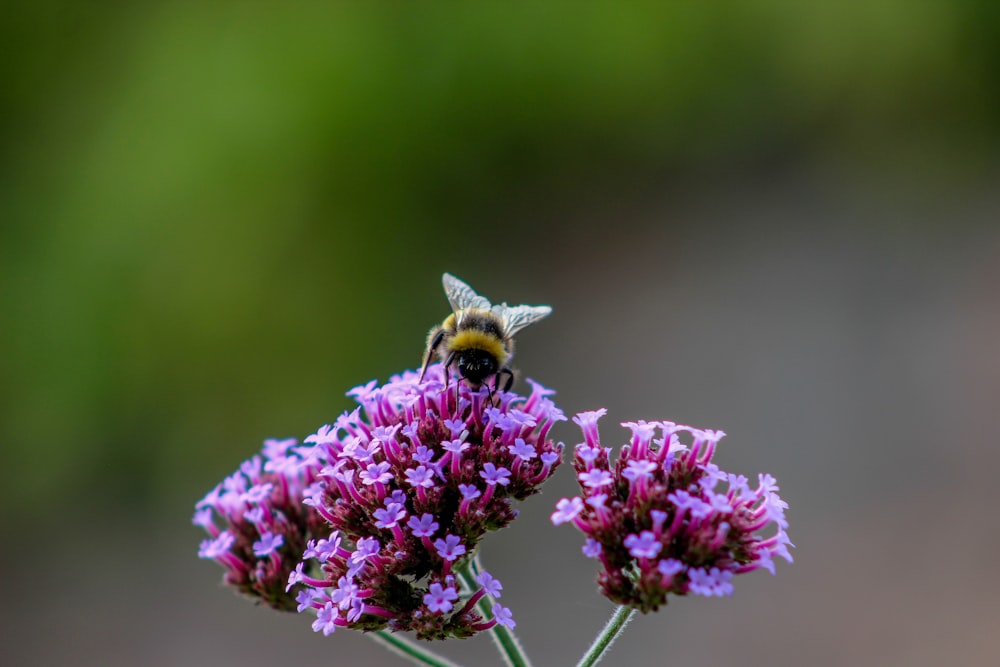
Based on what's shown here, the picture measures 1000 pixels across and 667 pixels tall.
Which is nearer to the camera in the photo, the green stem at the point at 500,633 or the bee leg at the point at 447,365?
the green stem at the point at 500,633

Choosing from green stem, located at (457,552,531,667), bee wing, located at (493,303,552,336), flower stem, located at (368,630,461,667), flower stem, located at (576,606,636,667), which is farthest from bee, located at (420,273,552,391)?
flower stem, located at (368,630,461,667)

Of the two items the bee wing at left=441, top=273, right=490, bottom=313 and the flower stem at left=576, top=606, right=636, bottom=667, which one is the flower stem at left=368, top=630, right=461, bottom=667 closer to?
Result: the flower stem at left=576, top=606, right=636, bottom=667

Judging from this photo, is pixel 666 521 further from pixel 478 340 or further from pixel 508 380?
pixel 478 340

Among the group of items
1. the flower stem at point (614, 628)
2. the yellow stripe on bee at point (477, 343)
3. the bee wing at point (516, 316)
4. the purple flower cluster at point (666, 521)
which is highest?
the bee wing at point (516, 316)

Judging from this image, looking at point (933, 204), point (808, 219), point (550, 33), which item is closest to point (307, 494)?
point (550, 33)

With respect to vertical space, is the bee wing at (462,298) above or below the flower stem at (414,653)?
above

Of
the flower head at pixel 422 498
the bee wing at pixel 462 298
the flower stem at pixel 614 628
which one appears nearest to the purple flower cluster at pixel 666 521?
the flower stem at pixel 614 628

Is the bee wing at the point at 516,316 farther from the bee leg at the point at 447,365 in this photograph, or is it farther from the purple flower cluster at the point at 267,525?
the purple flower cluster at the point at 267,525

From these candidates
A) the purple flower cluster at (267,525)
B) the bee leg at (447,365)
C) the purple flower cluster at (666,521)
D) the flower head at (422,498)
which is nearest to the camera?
the purple flower cluster at (666,521)

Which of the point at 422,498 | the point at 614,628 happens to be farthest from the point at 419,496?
the point at 614,628
